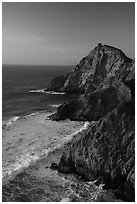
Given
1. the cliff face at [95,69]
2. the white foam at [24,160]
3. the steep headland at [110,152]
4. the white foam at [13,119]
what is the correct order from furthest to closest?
the cliff face at [95,69] → the white foam at [13,119] → the white foam at [24,160] → the steep headland at [110,152]

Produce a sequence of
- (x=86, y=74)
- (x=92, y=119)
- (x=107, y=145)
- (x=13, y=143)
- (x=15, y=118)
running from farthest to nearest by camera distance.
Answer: (x=86, y=74) → (x=15, y=118) → (x=92, y=119) → (x=13, y=143) → (x=107, y=145)

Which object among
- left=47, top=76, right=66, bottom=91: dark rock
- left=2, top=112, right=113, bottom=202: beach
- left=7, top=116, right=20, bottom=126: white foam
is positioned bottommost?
left=2, top=112, right=113, bottom=202: beach

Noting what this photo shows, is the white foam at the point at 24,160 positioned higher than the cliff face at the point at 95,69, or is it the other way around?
the cliff face at the point at 95,69

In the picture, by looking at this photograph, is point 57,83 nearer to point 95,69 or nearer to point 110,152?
point 95,69

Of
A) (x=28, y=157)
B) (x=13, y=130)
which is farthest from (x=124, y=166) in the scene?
(x=13, y=130)

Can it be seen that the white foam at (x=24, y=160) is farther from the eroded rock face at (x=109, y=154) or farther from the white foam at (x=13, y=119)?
the white foam at (x=13, y=119)

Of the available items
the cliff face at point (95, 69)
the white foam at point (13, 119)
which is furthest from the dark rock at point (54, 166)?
the cliff face at point (95, 69)

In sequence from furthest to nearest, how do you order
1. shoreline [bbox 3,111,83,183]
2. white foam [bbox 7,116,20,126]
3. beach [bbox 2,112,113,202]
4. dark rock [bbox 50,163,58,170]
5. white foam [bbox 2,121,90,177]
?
white foam [bbox 7,116,20,126] → shoreline [bbox 3,111,83,183] → white foam [bbox 2,121,90,177] → dark rock [bbox 50,163,58,170] → beach [bbox 2,112,113,202]

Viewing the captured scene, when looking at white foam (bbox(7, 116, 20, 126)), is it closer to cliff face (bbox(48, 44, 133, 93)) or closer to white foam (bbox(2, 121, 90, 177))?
white foam (bbox(2, 121, 90, 177))

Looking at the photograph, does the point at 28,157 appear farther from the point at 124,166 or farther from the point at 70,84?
the point at 70,84

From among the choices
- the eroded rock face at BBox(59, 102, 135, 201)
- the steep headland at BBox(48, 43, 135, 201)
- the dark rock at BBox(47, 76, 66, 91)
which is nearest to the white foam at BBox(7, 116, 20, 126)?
the steep headland at BBox(48, 43, 135, 201)

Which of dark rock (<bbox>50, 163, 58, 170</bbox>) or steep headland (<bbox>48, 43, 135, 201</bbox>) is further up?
steep headland (<bbox>48, 43, 135, 201</bbox>)
